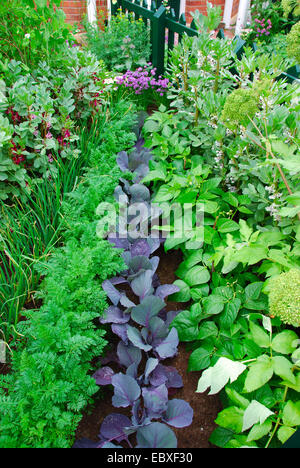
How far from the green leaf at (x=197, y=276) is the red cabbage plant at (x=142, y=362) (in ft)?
0.29

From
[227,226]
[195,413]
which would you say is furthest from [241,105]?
[195,413]

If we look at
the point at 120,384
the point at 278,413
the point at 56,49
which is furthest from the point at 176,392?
the point at 56,49

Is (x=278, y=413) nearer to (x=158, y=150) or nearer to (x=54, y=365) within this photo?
(x=54, y=365)

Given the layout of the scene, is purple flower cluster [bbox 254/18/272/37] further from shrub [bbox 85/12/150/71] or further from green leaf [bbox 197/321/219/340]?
green leaf [bbox 197/321/219/340]

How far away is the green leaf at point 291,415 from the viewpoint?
3.61 ft

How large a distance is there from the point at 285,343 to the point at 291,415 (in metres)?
0.23

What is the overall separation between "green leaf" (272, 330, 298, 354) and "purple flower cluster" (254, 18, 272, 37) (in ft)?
18.4

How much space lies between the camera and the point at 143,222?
80.2 inches

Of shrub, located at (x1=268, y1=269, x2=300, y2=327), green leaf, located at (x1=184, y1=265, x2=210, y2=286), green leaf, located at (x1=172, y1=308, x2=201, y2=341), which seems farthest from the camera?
green leaf, located at (x1=184, y1=265, x2=210, y2=286)

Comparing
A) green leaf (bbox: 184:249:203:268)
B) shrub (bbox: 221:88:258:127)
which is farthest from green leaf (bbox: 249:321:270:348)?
shrub (bbox: 221:88:258:127)

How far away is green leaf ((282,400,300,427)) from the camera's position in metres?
1.10

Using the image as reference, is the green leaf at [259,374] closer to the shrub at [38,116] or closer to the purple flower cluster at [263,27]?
the shrub at [38,116]

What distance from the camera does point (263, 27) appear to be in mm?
5551

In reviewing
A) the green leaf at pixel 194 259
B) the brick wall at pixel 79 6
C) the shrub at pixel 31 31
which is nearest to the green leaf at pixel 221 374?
the green leaf at pixel 194 259
